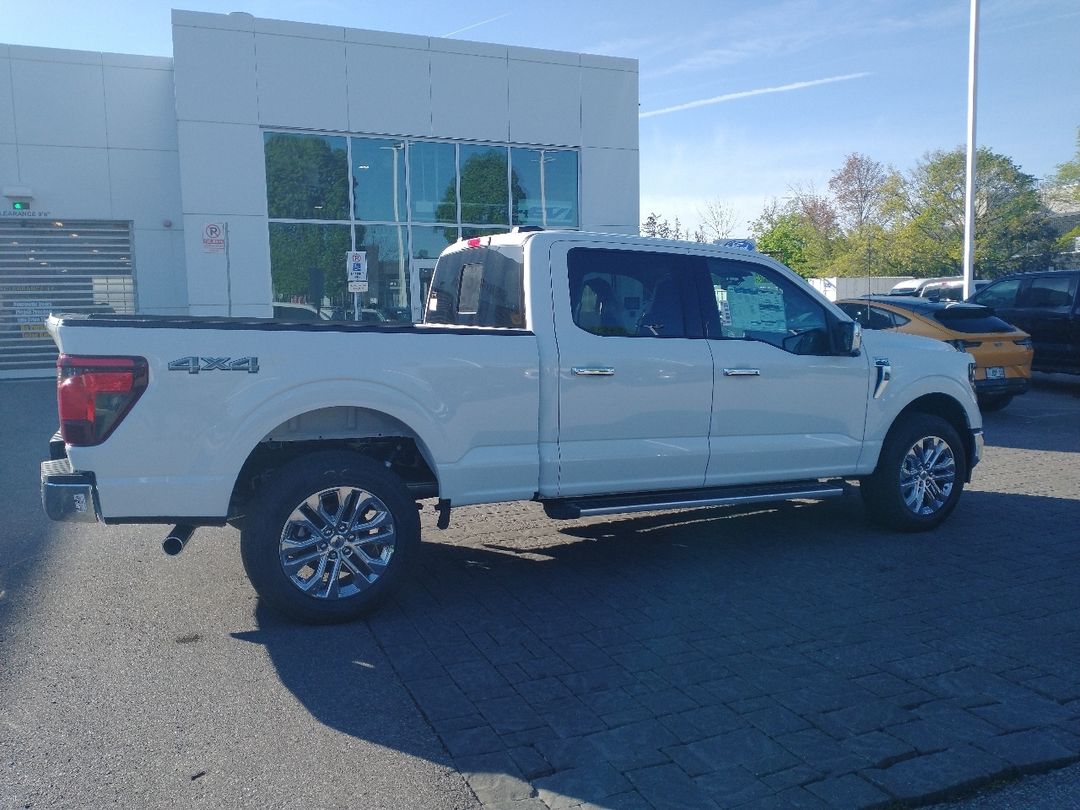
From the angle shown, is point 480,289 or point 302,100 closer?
point 480,289

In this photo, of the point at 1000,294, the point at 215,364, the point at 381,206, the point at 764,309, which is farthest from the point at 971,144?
the point at 215,364

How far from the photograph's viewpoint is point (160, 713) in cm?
409

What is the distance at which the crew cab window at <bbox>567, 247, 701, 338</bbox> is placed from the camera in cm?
586

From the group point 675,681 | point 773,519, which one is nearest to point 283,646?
point 675,681

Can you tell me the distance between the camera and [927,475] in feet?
23.0

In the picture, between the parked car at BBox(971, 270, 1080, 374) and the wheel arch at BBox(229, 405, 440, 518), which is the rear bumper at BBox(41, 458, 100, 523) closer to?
the wheel arch at BBox(229, 405, 440, 518)

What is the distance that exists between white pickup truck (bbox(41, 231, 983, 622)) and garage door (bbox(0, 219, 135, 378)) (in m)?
14.7

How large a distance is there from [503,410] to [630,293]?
48.8 inches

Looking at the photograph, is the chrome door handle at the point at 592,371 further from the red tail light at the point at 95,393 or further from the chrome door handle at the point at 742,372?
the red tail light at the point at 95,393

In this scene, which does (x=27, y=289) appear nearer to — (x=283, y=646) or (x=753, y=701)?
(x=283, y=646)

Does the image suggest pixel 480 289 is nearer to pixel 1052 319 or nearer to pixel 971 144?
pixel 1052 319

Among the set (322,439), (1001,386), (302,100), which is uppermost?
(302,100)

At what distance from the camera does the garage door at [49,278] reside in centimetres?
1902

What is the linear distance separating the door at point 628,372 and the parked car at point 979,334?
22.7 feet
